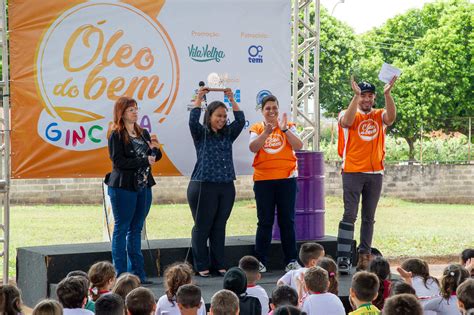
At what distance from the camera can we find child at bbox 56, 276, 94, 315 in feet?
17.8

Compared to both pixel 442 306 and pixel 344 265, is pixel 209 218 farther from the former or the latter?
pixel 442 306

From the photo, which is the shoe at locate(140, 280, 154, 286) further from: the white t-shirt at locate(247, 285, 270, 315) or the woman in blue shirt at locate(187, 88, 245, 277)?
the white t-shirt at locate(247, 285, 270, 315)

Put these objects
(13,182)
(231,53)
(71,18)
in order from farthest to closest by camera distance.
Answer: (13,182) → (231,53) → (71,18)

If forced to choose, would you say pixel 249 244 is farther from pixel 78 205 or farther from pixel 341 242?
pixel 78 205

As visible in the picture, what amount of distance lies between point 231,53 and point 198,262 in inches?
95.8

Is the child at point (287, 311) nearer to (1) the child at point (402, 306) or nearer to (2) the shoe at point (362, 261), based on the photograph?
(1) the child at point (402, 306)

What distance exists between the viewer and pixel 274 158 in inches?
339

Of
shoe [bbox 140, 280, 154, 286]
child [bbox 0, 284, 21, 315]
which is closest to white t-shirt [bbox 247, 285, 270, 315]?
child [bbox 0, 284, 21, 315]

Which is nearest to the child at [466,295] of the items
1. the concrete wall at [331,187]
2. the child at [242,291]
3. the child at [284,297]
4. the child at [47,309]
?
the child at [284,297]

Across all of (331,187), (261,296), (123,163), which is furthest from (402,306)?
(331,187)

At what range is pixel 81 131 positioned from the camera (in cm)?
896

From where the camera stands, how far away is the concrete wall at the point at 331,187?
2122cm

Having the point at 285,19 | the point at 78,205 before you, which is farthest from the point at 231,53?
the point at 78,205

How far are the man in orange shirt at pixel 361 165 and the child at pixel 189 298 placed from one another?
352 centimetres
